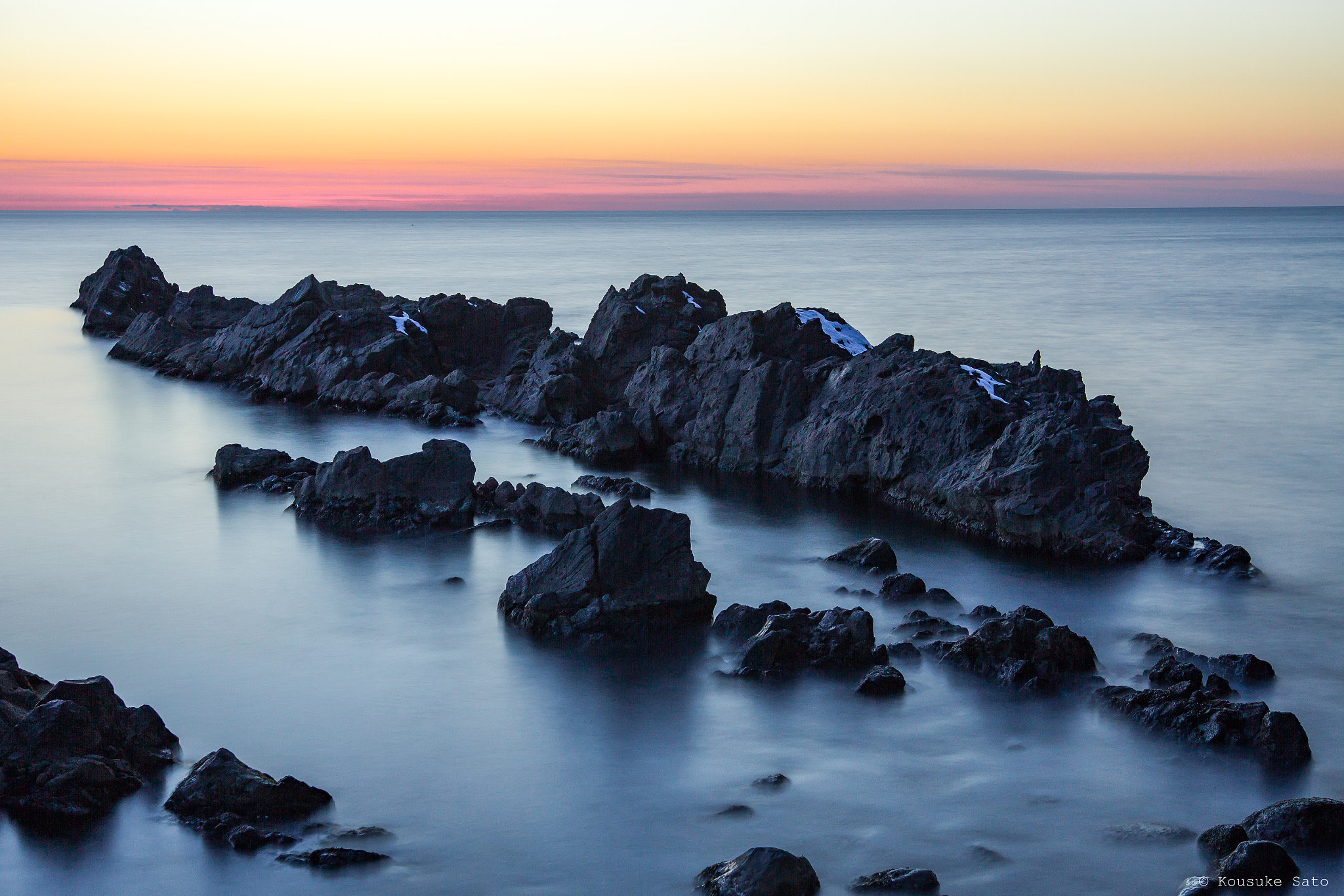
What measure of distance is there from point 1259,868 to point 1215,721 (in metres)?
3.59

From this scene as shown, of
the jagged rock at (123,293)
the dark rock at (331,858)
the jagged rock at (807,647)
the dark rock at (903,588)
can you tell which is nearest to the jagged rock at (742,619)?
the jagged rock at (807,647)

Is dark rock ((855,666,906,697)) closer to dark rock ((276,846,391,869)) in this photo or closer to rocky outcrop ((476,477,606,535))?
dark rock ((276,846,391,869))

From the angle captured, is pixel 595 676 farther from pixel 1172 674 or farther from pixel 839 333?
pixel 839 333

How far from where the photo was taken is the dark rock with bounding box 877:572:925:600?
21.3 metres

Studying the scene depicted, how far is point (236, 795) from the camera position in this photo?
1405 cm

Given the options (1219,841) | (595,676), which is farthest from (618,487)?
(1219,841)

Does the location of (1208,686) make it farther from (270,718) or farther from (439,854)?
(270,718)

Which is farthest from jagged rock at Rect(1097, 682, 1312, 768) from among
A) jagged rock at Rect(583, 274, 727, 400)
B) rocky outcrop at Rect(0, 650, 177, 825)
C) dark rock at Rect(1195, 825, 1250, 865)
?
jagged rock at Rect(583, 274, 727, 400)

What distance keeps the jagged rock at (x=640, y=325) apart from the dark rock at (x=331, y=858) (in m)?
26.1

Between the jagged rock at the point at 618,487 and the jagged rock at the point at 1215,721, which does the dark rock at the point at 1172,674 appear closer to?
the jagged rock at the point at 1215,721

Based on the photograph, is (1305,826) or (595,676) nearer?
(1305,826)

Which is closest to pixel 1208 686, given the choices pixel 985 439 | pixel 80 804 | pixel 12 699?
pixel 985 439

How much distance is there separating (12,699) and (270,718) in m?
3.22

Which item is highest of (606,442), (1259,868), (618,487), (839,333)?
(839,333)
